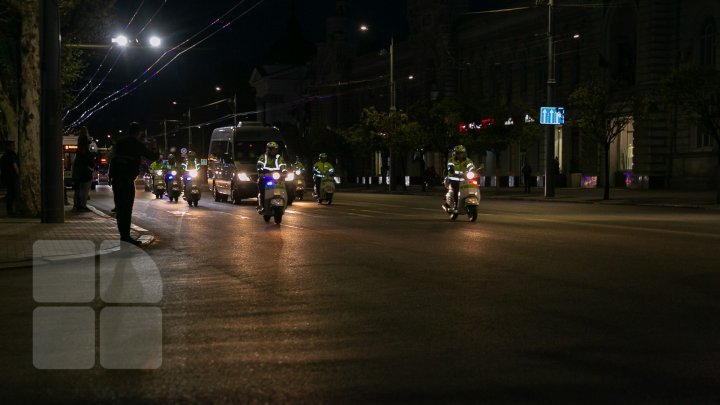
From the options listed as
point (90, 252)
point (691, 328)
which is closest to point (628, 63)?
point (90, 252)

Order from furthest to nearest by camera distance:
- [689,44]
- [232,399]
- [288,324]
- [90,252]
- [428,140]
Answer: [428,140]
[689,44]
[90,252]
[288,324]
[232,399]

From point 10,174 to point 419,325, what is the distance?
1766 cm

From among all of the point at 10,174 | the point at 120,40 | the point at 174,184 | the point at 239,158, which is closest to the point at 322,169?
the point at 239,158

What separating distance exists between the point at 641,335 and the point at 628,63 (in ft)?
146

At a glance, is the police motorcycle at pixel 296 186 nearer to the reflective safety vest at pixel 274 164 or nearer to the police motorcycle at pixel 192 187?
the police motorcycle at pixel 192 187

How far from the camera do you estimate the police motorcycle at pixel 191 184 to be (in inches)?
1236

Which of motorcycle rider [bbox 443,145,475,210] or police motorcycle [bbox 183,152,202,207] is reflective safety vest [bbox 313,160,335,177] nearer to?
police motorcycle [bbox 183,152,202,207]

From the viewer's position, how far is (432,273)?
11.2 meters

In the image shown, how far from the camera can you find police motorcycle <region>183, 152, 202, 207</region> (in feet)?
103

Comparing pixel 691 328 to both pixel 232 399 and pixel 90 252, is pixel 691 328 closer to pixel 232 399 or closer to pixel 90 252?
pixel 232 399

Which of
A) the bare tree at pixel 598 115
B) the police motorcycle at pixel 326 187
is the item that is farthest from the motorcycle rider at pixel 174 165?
the bare tree at pixel 598 115

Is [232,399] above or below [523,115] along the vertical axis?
below

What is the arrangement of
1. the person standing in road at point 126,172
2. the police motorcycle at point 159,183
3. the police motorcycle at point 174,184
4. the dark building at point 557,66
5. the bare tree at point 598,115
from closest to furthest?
the person standing in road at point 126,172, the police motorcycle at point 174,184, the bare tree at point 598,115, the police motorcycle at point 159,183, the dark building at point 557,66

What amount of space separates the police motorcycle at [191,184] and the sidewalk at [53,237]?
29.5ft
